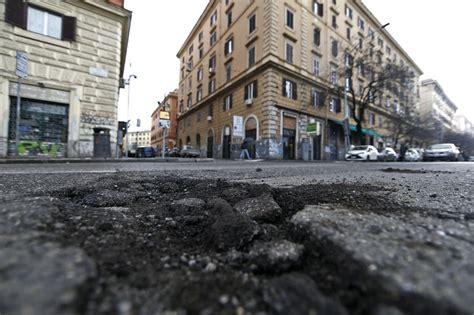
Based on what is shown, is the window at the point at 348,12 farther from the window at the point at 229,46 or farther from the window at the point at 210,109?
the window at the point at 210,109

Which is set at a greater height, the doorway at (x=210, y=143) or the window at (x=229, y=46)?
the window at (x=229, y=46)

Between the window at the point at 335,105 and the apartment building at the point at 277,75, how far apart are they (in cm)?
10

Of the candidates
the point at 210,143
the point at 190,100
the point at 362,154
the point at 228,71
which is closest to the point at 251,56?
the point at 228,71

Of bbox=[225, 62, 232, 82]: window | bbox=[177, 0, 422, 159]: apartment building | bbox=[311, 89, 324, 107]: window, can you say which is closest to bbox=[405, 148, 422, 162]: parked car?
bbox=[177, 0, 422, 159]: apartment building

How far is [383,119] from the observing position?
3092cm

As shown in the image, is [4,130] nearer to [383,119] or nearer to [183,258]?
[183,258]

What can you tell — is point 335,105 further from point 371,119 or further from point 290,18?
point 371,119

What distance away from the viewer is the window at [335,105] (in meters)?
21.9

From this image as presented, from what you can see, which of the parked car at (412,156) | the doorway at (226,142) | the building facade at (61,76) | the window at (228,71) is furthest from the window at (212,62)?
the parked car at (412,156)

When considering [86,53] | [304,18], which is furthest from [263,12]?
[86,53]

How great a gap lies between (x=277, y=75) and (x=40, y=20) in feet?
44.7

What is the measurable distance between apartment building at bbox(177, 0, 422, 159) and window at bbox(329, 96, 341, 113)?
0.10 meters

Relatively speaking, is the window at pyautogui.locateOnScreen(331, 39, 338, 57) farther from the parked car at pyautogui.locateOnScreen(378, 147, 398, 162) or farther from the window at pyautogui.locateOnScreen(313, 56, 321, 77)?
the parked car at pyautogui.locateOnScreen(378, 147, 398, 162)

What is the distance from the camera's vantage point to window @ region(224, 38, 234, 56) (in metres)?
21.6
